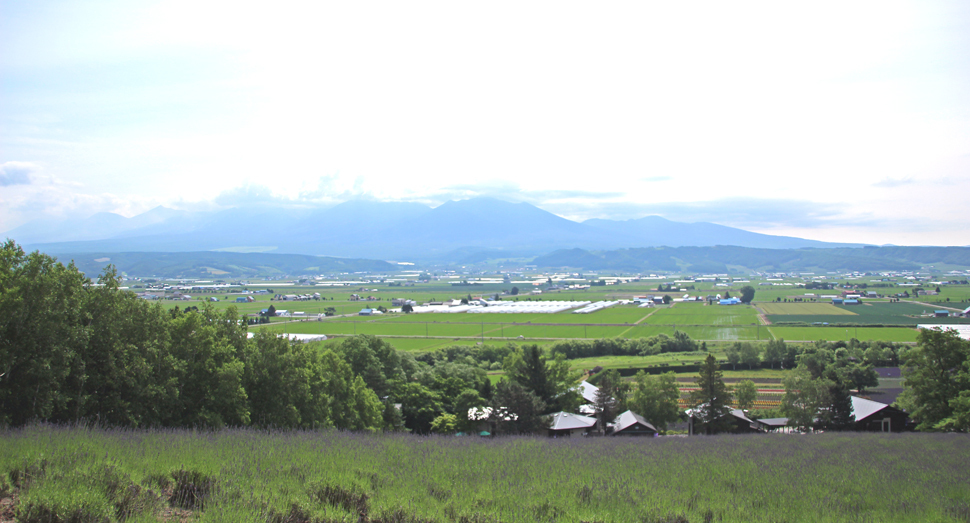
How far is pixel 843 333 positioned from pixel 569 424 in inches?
2115

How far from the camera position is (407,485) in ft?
21.0

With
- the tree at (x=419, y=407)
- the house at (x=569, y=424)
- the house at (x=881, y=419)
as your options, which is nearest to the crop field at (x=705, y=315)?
the house at (x=881, y=419)

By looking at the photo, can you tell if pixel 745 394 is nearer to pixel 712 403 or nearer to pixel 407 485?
pixel 712 403

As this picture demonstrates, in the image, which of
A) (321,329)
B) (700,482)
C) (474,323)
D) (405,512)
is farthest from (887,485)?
(474,323)

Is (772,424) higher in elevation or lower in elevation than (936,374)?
lower

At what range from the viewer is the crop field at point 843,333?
59406 millimetres

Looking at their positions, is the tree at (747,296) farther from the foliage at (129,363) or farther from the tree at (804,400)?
the foliage at (129,363)

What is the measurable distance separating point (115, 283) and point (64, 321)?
2.53m

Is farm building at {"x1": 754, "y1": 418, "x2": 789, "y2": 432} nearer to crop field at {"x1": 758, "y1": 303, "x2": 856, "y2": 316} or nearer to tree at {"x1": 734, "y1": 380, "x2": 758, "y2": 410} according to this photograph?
tree at {"x1": 734, "y1": 380, "x2": 758, "y2": 410}

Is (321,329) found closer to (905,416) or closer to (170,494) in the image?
(905,416)

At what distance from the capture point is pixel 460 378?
32.6 meters

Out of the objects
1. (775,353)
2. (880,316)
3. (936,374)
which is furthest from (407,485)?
(880,316)

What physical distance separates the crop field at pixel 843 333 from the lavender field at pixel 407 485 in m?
60.1

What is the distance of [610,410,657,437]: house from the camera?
25234 millimetres
